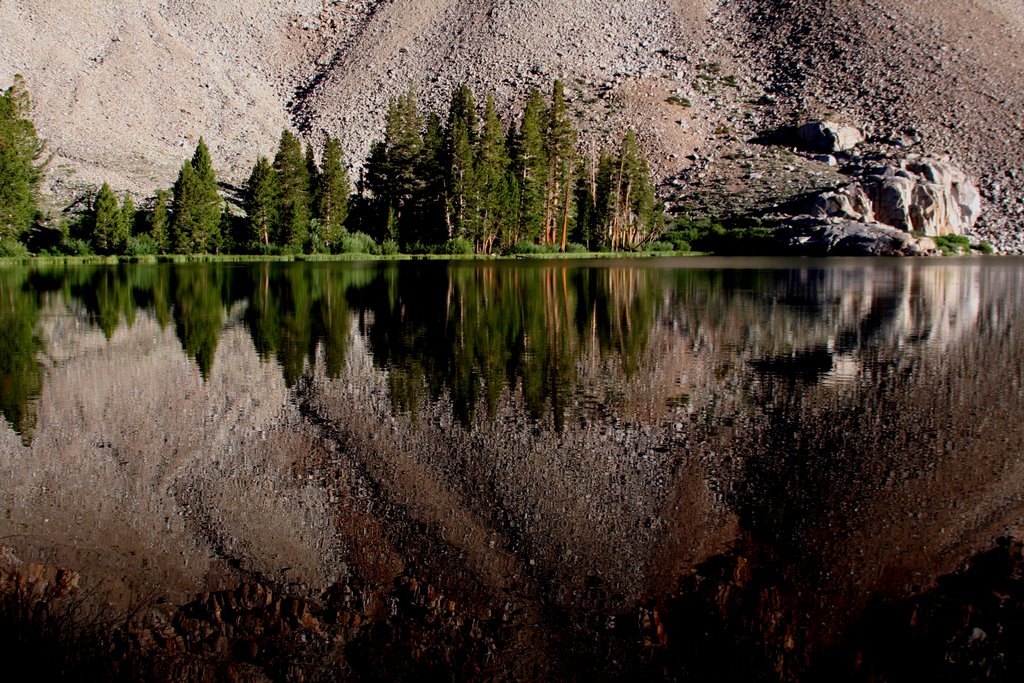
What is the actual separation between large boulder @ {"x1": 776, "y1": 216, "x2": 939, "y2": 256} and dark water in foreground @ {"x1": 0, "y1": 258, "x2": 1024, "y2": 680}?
78741 mm

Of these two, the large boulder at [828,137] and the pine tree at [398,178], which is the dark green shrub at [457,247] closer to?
the pine tree at [398,178]

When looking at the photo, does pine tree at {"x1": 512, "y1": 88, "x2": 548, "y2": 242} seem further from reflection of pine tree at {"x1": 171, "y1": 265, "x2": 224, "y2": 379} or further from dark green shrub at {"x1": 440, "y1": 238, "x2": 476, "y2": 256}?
reflection of pine tree at {"x1": 171, "y1": 265, "x2": 224, "y2": 379}

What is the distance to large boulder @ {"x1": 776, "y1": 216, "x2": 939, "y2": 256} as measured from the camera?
294 feet

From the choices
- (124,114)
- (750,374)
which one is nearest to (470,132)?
(124,114)

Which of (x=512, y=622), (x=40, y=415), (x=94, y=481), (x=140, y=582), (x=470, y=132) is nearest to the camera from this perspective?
(x=512, y=622)

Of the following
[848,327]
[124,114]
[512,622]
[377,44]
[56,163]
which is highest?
[377,44]

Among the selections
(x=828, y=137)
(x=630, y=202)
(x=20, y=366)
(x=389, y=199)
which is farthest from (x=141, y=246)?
(x=828, y=137)

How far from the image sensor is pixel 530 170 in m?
78.8

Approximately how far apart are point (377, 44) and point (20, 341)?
13270cm

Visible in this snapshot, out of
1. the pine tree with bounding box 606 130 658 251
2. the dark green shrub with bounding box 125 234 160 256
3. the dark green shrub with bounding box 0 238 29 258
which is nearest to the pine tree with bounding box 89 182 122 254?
the dark green shrub with bounding box 125 234 160 256

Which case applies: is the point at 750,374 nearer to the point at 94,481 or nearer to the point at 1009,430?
the point at 1009,430

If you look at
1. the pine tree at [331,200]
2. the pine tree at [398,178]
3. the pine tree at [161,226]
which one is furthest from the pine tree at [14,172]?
the pine tree at [398,178]

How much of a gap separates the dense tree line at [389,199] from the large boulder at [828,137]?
48.0 meters

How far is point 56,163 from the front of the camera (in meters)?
93.1
